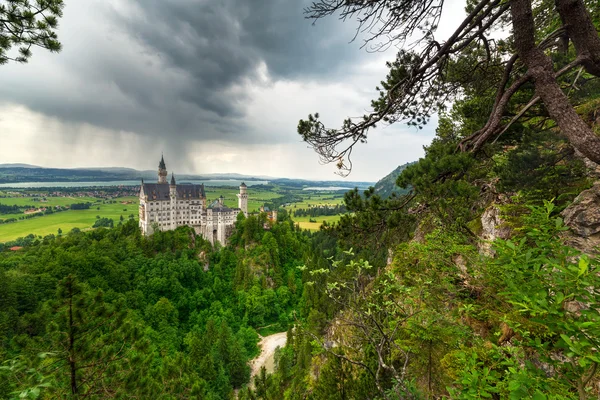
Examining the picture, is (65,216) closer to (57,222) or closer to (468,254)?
(57,222)

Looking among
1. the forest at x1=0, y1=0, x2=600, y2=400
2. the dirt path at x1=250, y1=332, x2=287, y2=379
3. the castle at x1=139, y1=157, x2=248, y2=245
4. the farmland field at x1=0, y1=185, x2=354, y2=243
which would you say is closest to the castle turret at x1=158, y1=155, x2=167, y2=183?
the castle at x1=139, y1=157, x2=248, y2=245

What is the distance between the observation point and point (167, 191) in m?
65.5

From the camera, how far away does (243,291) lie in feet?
174

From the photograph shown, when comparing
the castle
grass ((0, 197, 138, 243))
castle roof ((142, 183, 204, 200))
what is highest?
castle roof ((142, 183, 204, 200))

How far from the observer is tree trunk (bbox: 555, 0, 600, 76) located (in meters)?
4.56

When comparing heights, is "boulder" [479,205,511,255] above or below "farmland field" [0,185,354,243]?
above

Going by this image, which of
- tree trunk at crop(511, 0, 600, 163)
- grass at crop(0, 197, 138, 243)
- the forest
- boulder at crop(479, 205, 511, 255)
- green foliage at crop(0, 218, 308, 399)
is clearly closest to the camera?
the forest

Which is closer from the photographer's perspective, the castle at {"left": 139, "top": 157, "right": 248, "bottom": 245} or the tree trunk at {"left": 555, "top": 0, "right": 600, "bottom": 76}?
the tree trunk at {"left": 555, "top": 0, "right": 600, "bottom": 76}

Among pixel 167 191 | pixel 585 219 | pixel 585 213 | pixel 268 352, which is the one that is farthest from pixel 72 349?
pixel 167 191

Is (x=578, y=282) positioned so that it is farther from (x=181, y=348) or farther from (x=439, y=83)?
(x=181, y=348)

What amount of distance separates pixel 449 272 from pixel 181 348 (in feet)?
157

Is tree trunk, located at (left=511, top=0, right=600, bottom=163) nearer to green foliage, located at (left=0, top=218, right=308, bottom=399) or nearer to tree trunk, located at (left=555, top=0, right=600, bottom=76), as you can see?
tree trunk, located at (left=555, top=0, right=600, bottom=76)

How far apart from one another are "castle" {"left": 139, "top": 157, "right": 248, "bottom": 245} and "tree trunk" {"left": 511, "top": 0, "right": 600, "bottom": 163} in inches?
2586

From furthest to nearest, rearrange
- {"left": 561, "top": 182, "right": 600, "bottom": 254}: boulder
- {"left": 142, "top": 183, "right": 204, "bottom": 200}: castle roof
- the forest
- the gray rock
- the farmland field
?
1. the farmland field
2. {"left": 142, "top": 183, "right": 204, "bottom": 200}: castle roof
3. the gray rock
4. {"left": 561, "top": 182, "right": 600, "bottom": 254}: boulder
5. the forest
